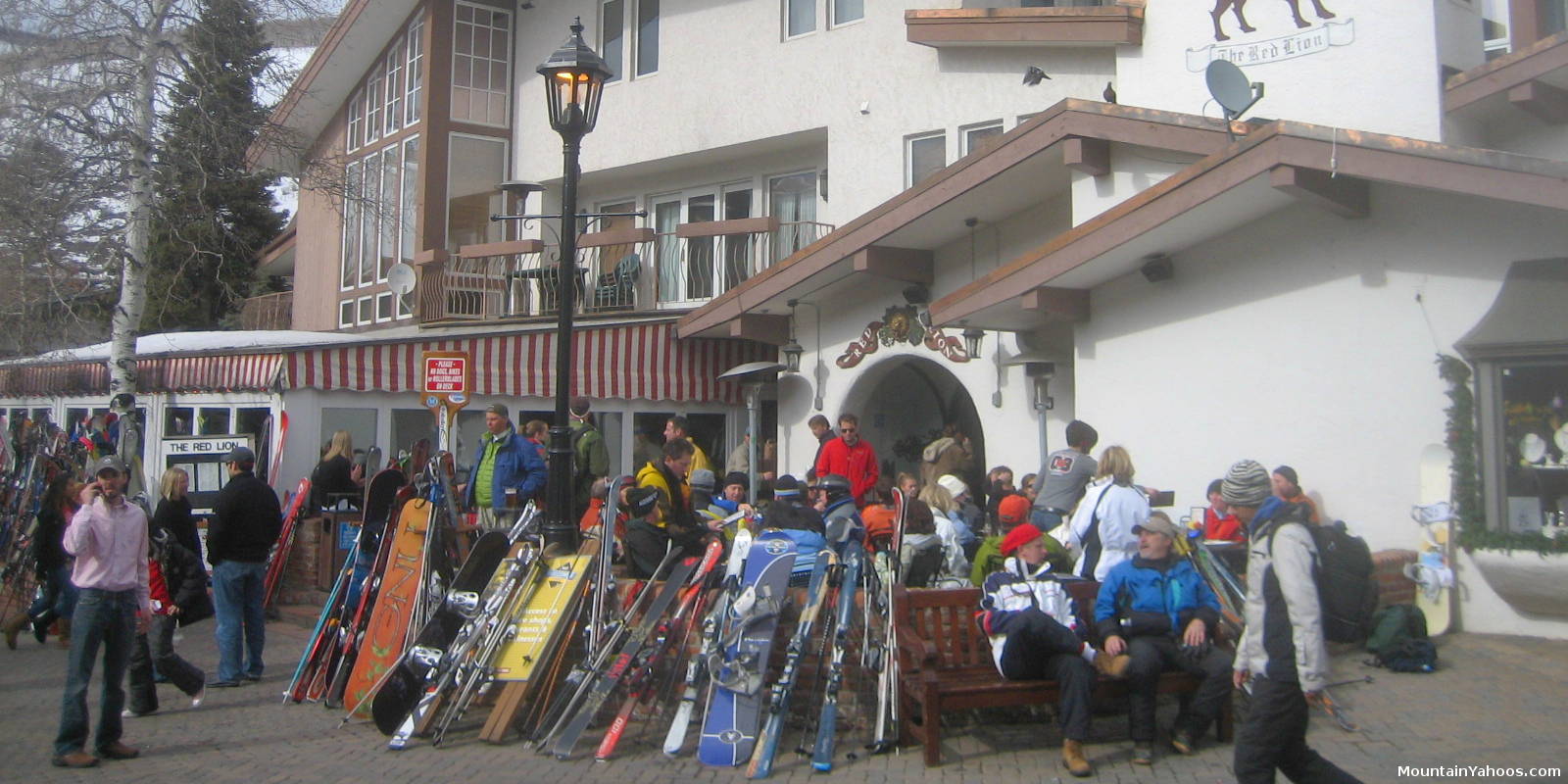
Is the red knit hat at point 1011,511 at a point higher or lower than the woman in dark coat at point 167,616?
higher

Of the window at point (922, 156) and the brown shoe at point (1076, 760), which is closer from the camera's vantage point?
the brown shoe at point (1076, 760)

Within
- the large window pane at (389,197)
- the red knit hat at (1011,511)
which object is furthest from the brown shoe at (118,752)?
the large window pane at (389,197)

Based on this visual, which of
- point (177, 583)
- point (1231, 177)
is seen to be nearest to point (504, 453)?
point (177, 583)

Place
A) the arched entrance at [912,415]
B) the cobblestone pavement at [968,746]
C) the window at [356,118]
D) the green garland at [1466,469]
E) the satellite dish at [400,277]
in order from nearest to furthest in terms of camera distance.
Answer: the cobblestone pavement at [968,746], the green garland at [1466,469], the arched entrance at [912,415], the satellite dish at [400,277], the window at [356,118]

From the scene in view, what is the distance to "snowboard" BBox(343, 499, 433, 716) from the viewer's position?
8242mm

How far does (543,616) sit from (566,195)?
2915 millimetres

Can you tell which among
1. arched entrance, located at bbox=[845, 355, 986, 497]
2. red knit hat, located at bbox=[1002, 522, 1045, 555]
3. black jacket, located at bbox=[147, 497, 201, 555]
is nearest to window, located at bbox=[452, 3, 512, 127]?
arched entrance, located at bbox=[845, 355, 986, 497]

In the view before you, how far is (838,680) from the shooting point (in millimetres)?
6949

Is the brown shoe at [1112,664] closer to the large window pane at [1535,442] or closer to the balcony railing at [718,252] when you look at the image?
the large window pane at [1535,442]

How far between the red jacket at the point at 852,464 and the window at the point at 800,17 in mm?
7373

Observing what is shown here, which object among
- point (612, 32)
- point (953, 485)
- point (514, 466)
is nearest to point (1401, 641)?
point (953, 485)

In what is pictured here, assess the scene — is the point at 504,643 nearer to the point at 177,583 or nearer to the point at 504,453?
the point at 177,583

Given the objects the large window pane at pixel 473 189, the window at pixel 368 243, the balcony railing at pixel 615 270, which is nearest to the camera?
the balcony railing at pixel 615 270

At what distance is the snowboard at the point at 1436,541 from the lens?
8617 millimetres
